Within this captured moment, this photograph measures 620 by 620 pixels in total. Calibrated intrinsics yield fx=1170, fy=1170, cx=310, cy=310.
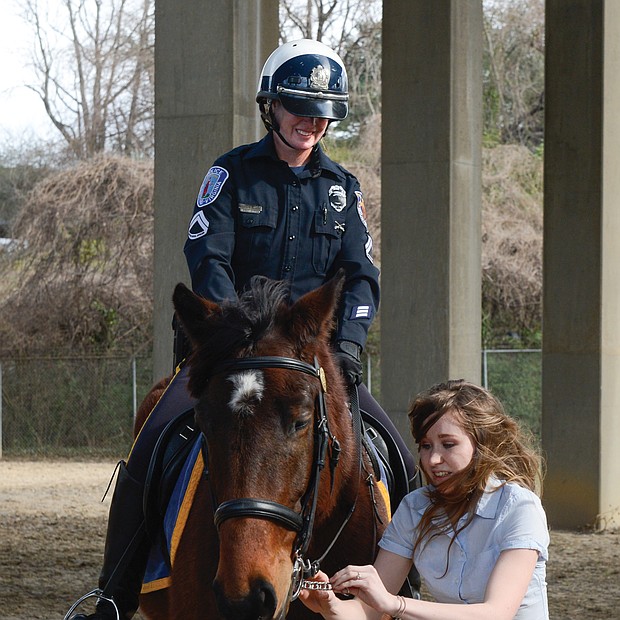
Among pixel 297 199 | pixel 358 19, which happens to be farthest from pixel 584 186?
pixel 358 19

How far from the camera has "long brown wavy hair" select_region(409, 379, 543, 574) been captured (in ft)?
10.5

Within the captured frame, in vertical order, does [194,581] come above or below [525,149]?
below

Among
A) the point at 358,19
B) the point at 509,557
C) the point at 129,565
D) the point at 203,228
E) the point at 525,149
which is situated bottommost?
the point at 129,565

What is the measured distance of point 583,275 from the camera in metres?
11.7

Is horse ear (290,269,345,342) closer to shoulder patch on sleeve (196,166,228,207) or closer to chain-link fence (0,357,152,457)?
shoulder patch on sleeve (196,166,228,207)

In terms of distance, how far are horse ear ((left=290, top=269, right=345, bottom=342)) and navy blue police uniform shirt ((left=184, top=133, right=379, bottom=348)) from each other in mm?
749

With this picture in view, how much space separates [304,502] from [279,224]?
4.45ft

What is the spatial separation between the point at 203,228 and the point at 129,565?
1.21 meters

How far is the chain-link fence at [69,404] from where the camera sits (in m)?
20.4

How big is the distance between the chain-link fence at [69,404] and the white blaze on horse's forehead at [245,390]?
57.6ft

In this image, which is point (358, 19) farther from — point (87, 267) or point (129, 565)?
point (129, 565)

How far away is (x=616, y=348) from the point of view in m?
11.6

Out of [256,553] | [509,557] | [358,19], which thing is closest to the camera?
[256,553]

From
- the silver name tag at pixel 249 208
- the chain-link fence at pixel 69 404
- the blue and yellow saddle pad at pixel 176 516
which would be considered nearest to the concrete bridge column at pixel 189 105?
the silver name tag at pixel 249 208
